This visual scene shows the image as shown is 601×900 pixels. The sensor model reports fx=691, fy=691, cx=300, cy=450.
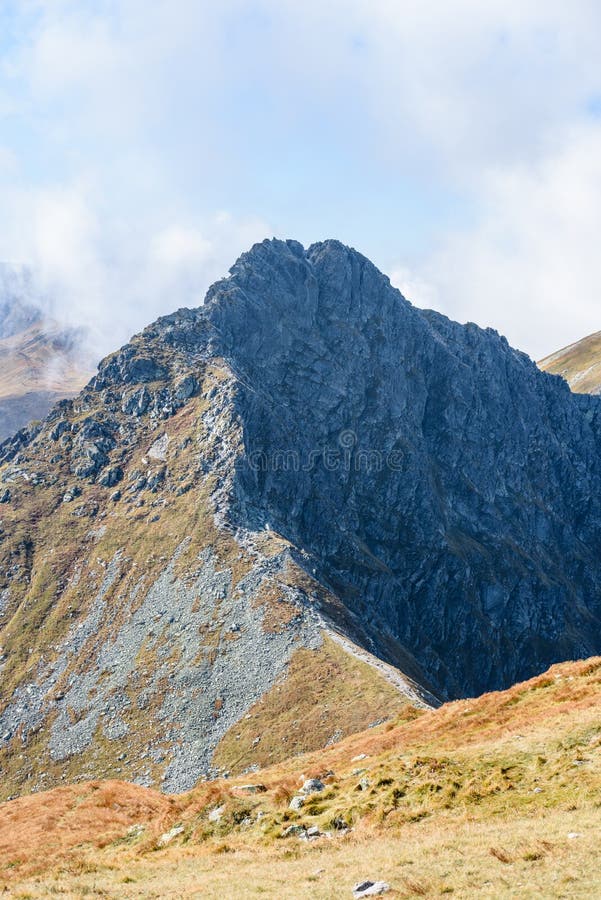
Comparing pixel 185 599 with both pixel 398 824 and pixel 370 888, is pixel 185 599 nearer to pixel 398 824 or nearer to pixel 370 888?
pixel 398 824

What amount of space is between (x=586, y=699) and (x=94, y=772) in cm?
8038

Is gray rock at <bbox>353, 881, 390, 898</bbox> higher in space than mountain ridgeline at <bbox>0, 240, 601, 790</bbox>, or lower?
lower

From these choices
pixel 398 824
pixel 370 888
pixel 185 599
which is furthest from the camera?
pixel 185 599

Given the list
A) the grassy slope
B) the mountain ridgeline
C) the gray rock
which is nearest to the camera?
the gray rock

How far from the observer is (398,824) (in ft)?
93.0

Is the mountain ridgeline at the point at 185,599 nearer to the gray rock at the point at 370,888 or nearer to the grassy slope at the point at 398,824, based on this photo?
the grassy slope at the point at 398,824

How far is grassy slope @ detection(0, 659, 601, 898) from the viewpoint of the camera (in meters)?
22.2

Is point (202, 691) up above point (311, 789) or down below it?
above

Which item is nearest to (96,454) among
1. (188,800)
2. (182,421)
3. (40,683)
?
(182,421)

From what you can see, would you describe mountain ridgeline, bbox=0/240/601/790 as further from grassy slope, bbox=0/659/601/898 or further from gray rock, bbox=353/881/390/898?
gray rock, bbox=353/881/390/898

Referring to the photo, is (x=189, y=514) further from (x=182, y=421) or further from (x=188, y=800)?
(x=188, y=800)

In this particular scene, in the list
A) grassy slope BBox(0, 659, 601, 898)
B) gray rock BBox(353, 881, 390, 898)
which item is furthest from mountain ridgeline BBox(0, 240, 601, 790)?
gray rock BBox(353, 881, 390, 898)

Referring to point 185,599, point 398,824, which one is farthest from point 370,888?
point 185,599

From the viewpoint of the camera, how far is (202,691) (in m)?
108
